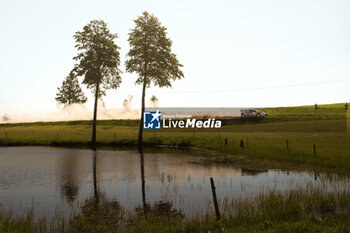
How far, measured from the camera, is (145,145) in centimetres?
4381

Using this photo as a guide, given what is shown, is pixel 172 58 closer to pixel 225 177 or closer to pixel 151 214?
pixel 225 177

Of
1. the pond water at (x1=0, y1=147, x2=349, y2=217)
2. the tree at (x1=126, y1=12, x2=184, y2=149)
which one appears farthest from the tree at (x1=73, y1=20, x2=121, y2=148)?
the pond water at (x1=0, y1=147, x2=349, y2=217)

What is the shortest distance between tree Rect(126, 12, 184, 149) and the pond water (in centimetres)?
2243

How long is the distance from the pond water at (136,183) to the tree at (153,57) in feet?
73.6

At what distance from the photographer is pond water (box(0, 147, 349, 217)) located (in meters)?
12.9

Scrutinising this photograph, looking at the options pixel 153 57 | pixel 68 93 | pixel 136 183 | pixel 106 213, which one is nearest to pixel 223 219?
pixel 106 213

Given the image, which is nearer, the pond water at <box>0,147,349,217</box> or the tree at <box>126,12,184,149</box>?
the pond water at <box>0,147,349,217</box>

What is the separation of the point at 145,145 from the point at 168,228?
116ft

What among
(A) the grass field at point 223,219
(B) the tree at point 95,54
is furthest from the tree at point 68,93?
(A) the grass field at point 223,219

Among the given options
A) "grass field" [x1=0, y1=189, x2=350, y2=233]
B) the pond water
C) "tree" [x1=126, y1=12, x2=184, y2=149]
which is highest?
"tree" [x1=126, y1=12, x2=184, y2=149]

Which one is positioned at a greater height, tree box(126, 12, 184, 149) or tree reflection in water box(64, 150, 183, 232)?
tree box(126, 12, 184, 149)

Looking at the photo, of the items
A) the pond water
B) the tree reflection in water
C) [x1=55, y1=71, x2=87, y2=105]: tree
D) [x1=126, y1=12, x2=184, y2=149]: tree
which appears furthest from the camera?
[x1=55, y1=71, x2=87, y2=105]: tree

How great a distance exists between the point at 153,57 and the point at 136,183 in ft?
96.3

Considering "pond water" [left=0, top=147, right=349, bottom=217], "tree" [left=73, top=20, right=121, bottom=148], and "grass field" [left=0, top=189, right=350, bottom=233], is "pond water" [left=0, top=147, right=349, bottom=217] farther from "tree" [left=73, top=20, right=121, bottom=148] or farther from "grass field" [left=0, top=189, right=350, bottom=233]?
"tree" [left=73, top=20, right=121, bottom=148]
